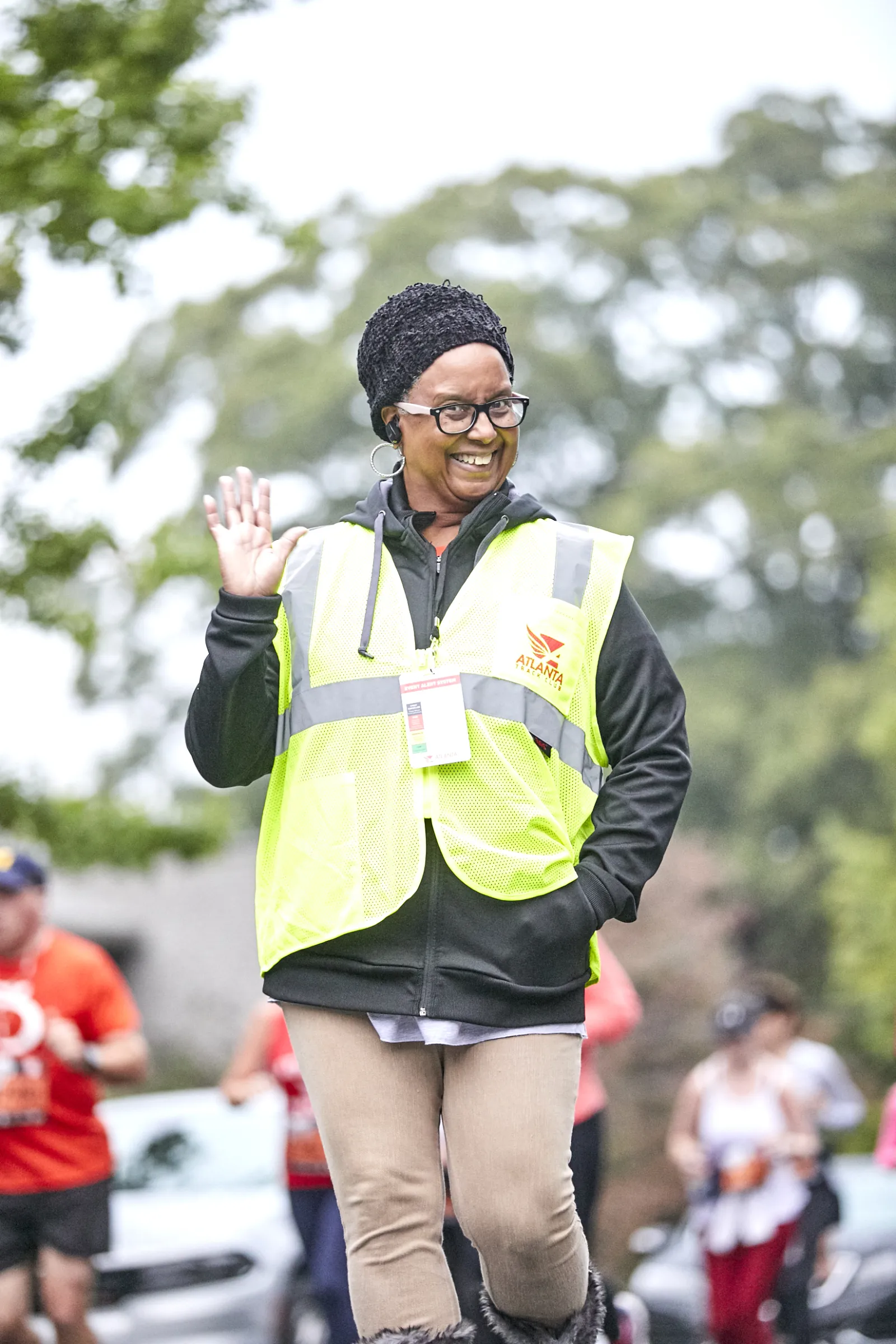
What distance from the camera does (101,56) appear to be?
31.6 feet

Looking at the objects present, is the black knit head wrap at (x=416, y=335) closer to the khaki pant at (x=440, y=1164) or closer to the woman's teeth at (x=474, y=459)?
the woman's teeth at (x=474, y=459)

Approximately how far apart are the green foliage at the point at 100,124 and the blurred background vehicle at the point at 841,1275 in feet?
19.8

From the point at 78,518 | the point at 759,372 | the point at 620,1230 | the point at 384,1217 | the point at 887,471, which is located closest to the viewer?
the point at 384,1217

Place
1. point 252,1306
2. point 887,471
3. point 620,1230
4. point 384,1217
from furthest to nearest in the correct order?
point 887,471 < point 620,1230 < point 252,1306 < point 384,1217

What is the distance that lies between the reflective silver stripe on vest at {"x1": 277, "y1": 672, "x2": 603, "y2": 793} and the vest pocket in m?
0.13

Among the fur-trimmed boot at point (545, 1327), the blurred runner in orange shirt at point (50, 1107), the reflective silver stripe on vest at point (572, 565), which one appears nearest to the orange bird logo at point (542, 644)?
the reflective silver stripe on vest at point (572, 565)

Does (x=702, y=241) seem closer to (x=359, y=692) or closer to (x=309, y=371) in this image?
(x=309, y=371)

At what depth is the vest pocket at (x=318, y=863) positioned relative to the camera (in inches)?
143

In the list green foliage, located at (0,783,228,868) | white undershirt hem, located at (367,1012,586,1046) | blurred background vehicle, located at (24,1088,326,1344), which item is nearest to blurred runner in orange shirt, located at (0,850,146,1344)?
blurred background vehicle, located at (24,1088,326,1344)

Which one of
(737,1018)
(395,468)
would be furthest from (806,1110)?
(395,468)

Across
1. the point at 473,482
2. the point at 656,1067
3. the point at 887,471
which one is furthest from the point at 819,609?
the point at 473,482

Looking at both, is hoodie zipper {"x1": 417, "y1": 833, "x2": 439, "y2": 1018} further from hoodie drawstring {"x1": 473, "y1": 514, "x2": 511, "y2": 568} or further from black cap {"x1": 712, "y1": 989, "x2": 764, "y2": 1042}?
black cap {"x1": 712, "y1": 989, "x2": 764, "y2": 1042}

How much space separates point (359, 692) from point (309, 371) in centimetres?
2907

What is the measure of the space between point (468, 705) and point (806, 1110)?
6510 mm
